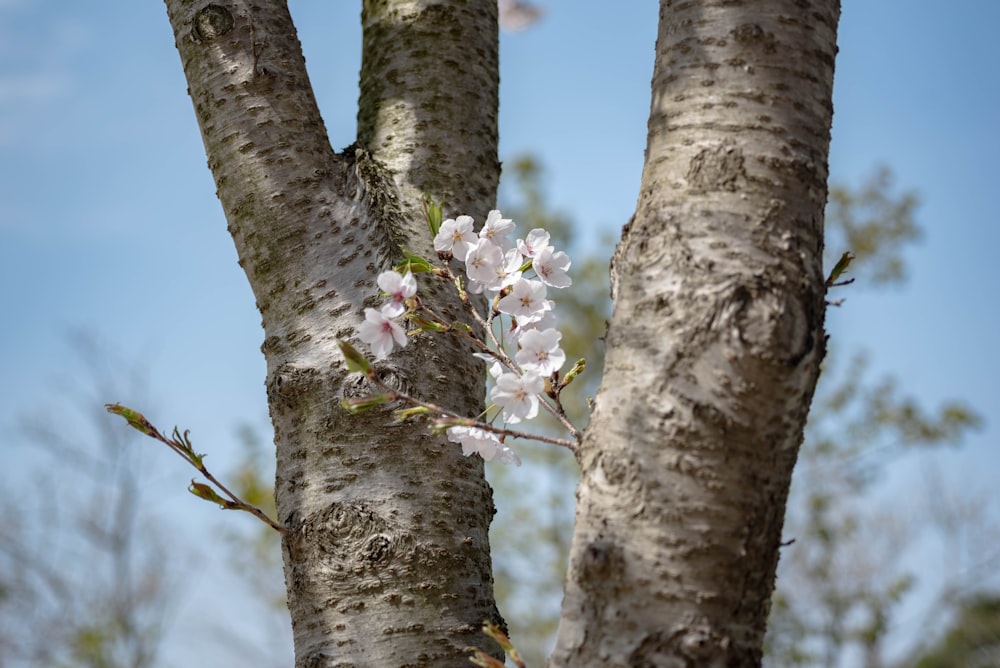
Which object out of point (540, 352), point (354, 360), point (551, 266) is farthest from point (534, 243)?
point (354, 360)

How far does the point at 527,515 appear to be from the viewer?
8.91m

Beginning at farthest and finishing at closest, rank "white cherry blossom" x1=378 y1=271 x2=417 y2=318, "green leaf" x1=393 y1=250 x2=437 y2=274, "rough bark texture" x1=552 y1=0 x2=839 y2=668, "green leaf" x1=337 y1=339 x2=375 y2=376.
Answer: "green leaf" x1=393 y1=250 x2=437 y2=274 < "white cherry blossom" x1=378 y1=271 x2=417 y2=318 < "green leaf" x1=337 y1=339 x2=375 y2=376 < "rough bark texture" x1=552 y1=0 x2=839 y2=668

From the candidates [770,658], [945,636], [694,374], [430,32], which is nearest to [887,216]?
[770,658]

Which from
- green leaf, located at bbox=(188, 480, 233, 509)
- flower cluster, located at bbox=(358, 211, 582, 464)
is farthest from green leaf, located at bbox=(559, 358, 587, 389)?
green leaf, located at bbox=(188, 480, 233, 509)

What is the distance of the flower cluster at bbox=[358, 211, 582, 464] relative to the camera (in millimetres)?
1044

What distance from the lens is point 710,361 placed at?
32.7 inches

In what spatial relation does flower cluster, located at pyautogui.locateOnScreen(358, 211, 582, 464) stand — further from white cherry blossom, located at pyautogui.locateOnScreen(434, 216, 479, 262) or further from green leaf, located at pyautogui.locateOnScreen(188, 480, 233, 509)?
green leaf, located at pyautogui.locateOnScreen(188, 480, 233, 509)

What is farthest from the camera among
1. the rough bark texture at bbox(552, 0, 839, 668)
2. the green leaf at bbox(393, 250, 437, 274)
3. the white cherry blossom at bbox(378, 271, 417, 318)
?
the green leaf at bbox(393, 250, 437, 274)

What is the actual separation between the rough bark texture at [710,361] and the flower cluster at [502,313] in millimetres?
156

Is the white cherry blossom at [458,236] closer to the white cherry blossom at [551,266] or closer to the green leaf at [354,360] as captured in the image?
the white cherry blossom at [551,266]

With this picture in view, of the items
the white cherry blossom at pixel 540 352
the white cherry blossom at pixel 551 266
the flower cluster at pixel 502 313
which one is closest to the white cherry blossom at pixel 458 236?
the flower cluster at pixel 502 313

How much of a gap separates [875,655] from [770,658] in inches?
102

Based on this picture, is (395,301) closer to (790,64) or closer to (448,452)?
(448,452)

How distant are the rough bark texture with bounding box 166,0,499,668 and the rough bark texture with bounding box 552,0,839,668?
35 centimetres
